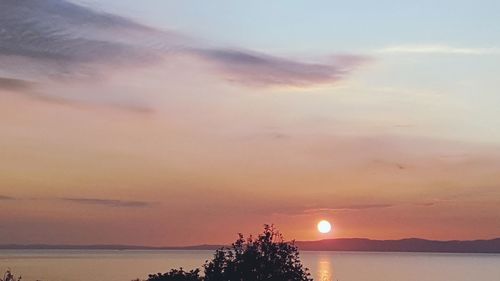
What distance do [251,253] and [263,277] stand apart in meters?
1.89

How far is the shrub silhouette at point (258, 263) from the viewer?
4831 centimetres

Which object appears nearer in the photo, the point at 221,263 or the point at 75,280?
the point at 221,263

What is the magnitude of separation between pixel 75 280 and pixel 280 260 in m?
156

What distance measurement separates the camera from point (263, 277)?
48281 mm

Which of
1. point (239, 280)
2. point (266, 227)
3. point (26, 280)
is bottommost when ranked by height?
point (239, 280)

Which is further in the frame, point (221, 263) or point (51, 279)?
point (51, 279)

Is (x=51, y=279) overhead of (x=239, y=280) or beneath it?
overhead

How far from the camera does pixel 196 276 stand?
167ft

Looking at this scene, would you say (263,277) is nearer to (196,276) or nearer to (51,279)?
(196,276)

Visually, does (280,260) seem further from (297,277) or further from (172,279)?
(172,279)

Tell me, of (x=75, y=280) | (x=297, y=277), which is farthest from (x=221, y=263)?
(x=75, y=280)

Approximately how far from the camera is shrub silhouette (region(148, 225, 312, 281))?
159 feet

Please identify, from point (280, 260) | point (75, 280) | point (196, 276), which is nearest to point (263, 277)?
point (280, 260)

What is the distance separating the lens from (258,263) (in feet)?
159
